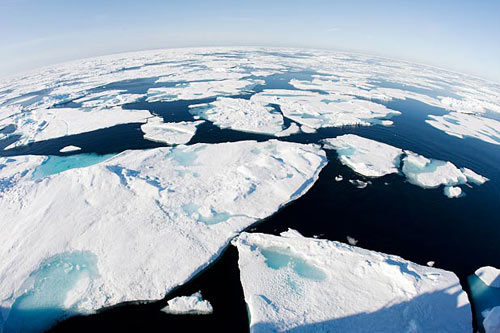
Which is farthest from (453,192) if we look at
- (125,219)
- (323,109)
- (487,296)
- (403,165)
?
(125,219)

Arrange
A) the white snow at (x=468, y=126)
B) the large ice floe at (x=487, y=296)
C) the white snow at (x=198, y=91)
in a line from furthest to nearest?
the white snow at (x=198, y=91), the white snow at (x=468, y=126), the large ice floe at (x=487, y=296)

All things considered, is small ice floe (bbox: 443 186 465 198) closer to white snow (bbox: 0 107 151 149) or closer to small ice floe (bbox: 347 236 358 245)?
small ice floe (bbox: 347 236 358 245)

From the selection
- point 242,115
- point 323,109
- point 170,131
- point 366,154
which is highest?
point 242,115

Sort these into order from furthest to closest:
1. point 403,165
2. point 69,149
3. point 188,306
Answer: point 69,149, point 403,165, point 188,306

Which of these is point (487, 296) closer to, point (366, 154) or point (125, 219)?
point (366, 154)

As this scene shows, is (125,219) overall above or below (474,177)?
above

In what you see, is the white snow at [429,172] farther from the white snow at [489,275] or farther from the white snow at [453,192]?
the white snow at [489,275]

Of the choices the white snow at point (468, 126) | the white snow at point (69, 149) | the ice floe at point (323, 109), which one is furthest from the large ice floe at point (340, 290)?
the white snow at point (468, 126)
